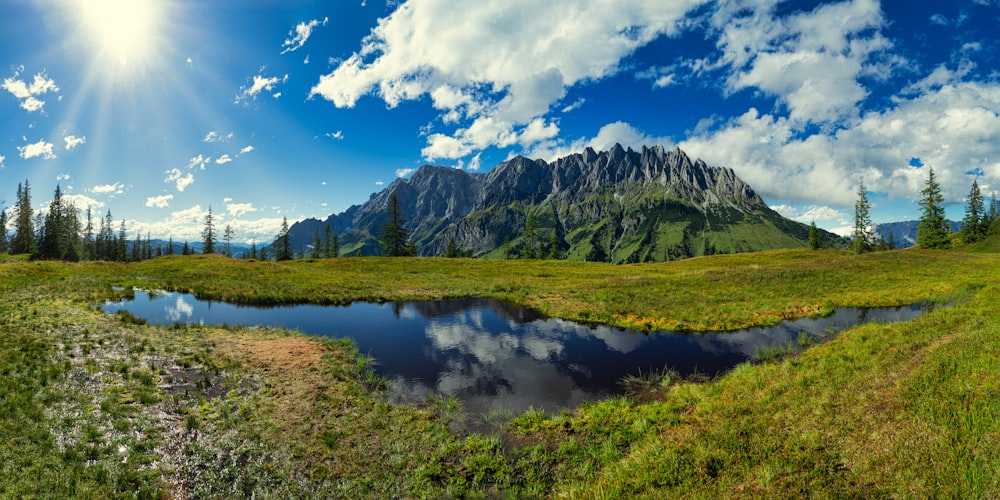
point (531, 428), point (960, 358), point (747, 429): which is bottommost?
point (531, 428)

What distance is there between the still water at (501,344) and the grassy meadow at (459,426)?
2009 mm

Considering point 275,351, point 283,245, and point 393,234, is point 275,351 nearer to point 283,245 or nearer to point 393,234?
point 393,234

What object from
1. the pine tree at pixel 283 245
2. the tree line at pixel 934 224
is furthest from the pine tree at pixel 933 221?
the pine tree at pixel 283 245

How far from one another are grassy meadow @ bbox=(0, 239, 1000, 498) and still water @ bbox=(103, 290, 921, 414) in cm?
201

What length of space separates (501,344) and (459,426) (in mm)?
12692

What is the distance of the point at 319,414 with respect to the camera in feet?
51.3

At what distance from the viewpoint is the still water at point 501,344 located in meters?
19.7

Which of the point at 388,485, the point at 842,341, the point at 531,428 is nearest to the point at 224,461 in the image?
the point at 388,485

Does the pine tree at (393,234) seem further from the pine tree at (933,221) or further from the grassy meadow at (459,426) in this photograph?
the pine tree at (933,221)

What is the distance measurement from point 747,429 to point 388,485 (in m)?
11.4

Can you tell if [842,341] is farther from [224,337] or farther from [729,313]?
[224,337]

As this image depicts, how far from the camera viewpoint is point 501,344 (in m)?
27.9

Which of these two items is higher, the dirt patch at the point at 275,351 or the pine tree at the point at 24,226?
the pine tree at the point at 24,226

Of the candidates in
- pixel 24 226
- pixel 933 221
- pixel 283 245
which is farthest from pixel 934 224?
pixel 24 226
